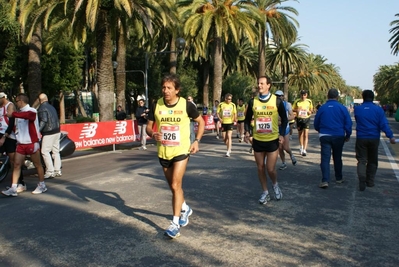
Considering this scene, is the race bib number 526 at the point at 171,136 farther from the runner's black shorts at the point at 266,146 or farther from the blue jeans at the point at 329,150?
the blue jeans at the point at 329,150

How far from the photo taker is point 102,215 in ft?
19.1

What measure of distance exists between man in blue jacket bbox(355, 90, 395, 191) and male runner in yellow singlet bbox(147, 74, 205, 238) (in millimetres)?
3881

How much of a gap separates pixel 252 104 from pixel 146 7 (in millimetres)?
11997

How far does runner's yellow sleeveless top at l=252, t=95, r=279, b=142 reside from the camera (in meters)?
6.43

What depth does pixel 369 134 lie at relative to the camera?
7.62 m

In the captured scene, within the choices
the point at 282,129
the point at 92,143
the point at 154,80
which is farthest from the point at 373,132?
the point at 154,80

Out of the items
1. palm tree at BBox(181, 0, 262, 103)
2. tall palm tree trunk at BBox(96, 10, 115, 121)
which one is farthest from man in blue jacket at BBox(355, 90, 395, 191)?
palm tree at BBox(181, 0, 262, 103)

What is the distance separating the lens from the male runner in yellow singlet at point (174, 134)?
4965 mm

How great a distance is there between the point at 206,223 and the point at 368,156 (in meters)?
3.80

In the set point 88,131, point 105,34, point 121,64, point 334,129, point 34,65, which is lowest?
point 88,131

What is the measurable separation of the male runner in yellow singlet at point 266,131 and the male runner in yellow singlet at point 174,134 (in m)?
1.66

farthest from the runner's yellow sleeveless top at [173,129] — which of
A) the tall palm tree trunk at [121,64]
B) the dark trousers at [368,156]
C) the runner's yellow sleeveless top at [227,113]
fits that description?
the tall palm tree trunk at [121,64]

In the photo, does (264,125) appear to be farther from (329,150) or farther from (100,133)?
(100,133)

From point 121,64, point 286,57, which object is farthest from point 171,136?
point 286,57
